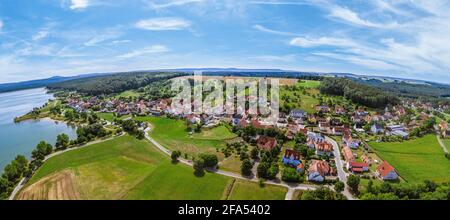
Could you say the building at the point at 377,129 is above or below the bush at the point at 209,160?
above

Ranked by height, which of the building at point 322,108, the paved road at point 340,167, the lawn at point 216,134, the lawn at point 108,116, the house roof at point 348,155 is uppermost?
the building at point 322,108

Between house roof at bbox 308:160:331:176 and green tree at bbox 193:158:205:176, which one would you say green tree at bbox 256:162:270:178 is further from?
green tree at bbox 193:158:205:176

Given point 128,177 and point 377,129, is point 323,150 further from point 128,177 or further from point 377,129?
point 128,177

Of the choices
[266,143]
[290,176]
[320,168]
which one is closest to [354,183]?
[320,168]

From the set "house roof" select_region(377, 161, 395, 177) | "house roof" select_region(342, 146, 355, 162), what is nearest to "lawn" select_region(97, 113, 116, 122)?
"house roof" select_region(342, 146, 355, 162)

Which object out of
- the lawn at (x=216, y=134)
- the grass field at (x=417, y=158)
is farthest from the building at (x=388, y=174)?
the lawn at (x=216, y=134)

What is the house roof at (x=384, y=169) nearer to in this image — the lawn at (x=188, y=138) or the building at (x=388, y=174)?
the building at (x=388, y=174)
